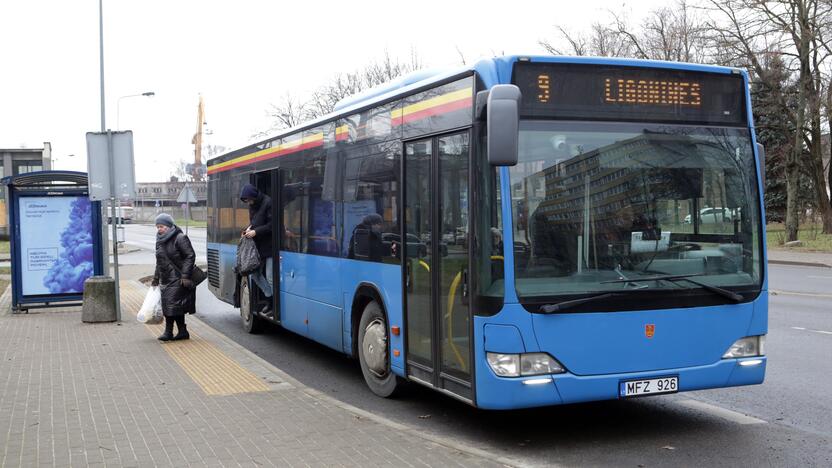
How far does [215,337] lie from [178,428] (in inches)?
213

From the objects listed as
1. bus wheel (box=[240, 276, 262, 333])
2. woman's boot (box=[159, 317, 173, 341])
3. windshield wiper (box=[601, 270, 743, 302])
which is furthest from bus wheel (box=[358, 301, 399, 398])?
bus wheel (box=[240, 276, 262, 333])

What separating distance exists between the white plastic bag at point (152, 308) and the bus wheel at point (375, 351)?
4498mm

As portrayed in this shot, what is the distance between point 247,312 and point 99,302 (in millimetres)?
2536

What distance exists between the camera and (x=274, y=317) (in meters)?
11.8

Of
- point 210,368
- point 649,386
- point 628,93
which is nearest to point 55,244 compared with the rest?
point 210,368

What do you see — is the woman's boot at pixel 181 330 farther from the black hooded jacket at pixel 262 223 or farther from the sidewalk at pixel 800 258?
the sidewalk at pixel 800 258

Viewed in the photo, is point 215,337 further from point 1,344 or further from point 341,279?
point 341,279

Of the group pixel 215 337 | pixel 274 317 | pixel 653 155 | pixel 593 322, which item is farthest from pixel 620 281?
pixel 215 337

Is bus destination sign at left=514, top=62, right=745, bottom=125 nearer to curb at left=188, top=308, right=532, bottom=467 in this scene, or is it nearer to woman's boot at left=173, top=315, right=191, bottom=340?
curb at left=188, top=308, right=532, bottom=467

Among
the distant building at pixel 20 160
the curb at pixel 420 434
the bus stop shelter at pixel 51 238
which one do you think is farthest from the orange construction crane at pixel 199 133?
the curb at pixel 420 434

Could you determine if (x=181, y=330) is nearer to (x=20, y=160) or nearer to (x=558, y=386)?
(x=558, y=386)

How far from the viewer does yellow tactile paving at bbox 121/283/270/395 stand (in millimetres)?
8344

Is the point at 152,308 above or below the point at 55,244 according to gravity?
below

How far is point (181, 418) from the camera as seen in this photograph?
7059 mm
